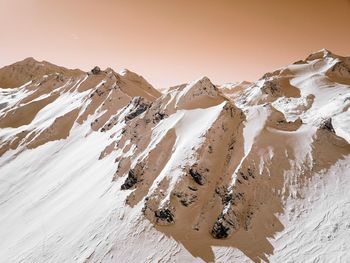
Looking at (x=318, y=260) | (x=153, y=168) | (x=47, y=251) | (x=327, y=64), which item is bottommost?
(x=327, y=64)

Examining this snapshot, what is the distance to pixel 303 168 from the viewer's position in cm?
4966

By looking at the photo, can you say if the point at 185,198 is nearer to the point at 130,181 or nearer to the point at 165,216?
the point at 165,216

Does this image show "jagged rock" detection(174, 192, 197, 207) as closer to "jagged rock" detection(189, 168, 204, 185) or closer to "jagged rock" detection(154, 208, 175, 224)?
"jagged rock" detection(154, 208, 175, 224)

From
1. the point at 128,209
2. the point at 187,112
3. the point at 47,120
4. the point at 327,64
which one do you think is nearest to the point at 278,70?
the point at 327,64

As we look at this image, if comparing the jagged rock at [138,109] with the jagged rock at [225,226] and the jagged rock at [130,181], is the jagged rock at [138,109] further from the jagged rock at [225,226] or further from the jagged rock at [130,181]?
the jagged rock at [225,226]

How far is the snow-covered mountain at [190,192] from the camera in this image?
41.5 metres

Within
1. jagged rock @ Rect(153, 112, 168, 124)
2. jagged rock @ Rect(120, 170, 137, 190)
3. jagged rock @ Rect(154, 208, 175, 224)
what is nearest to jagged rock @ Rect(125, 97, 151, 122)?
Answer: jagged rock @ Rect(153, 112, 168, 124)

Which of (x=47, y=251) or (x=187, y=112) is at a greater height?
(x=187, y=112)

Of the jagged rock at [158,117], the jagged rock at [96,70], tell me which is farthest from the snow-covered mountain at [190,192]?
the jagged rock at [96,70]

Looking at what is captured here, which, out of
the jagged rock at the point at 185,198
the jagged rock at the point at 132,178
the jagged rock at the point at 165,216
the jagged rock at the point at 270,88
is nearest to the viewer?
the jagged rock at the point at 165,216

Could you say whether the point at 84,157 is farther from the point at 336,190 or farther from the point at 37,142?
the point at 336,190

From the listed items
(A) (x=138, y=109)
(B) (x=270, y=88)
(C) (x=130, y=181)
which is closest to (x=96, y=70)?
(A) (x=138, y=109)

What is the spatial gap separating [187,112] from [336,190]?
33734mm

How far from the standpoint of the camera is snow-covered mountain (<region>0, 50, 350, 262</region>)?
4152 cm
